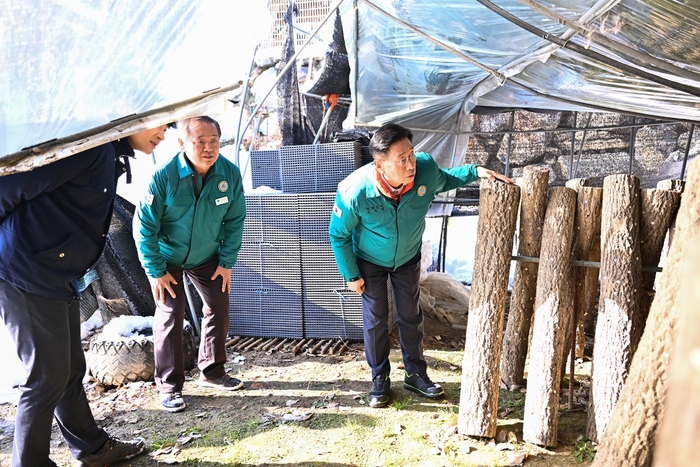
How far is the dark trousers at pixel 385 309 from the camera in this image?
4117mm

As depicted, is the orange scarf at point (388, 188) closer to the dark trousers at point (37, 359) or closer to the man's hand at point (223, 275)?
the man's hand at point (223, 275)

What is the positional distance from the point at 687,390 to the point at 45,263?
2890mm

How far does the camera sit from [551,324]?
3.44 meters

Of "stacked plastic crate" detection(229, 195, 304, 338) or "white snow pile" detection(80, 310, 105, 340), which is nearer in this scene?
"stacked plastic crate" detection(229, 195, 304, 338)

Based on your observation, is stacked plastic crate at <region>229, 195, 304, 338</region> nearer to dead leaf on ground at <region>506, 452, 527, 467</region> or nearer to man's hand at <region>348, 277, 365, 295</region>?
man's hand at <region>348, 277, 365, 295</region>

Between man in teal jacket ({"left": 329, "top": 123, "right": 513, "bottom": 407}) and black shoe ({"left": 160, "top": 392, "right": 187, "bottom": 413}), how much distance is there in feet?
4.90

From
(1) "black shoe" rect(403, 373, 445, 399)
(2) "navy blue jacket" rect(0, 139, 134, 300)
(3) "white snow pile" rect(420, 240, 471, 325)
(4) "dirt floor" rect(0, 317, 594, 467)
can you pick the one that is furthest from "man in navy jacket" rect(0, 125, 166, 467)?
(3) "white snow pile" rect(420, 240, 471, 325)

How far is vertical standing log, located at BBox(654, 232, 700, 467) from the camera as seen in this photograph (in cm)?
60

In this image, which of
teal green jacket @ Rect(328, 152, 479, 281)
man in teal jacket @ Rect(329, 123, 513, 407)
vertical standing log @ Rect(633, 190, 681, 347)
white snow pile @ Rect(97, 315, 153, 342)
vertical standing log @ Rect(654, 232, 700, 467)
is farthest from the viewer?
white snow pile @ Rect(97, 315, 153, 342)

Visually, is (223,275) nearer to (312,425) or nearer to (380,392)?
(312,425)

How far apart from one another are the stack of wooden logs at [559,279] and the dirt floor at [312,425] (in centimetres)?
22

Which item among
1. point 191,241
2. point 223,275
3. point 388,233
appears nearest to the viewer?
point 388,233

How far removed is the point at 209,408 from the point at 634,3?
4256 mm

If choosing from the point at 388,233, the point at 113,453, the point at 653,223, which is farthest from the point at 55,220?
the point at 653,223
